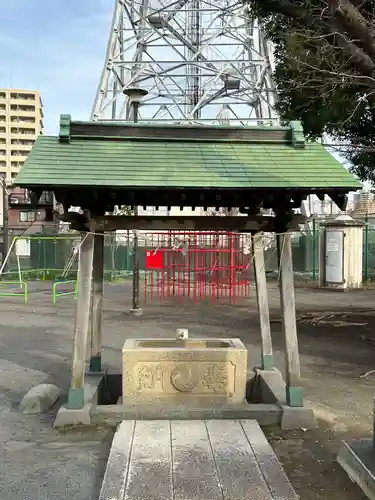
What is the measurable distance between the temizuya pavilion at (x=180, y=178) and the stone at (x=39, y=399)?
2.73 ft

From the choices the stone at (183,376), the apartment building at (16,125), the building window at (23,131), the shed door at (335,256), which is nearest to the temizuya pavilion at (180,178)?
the stone at (183,376)

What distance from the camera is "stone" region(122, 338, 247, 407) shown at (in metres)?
5.99

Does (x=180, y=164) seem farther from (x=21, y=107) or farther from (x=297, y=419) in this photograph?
(x=21, y=107)

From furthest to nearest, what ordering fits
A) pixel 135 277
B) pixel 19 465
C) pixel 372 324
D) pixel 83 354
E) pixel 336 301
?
pixel 336 301, pixel 135 277, pixel 372 324, pixel 83 354, pixel 19 465

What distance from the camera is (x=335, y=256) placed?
2083cm

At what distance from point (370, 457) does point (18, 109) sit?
12286 cm

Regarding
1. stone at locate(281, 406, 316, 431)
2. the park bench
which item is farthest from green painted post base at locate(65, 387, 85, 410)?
stone at locate(281, 406, 316, 431)

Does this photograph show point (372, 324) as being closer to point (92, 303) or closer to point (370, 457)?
point (92, 303)

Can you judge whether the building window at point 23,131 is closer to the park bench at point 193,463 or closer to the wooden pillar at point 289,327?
the wooden pillar at point 289,327

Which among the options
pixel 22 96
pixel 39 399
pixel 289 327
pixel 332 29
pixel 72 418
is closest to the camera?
pixel 332 29

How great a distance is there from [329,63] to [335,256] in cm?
1511

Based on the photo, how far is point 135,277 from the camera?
14.4 metres

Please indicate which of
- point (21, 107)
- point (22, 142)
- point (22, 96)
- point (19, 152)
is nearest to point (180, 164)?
point (19, 152)

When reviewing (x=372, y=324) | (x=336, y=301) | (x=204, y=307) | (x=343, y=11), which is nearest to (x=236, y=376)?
(x=343, y=11)
